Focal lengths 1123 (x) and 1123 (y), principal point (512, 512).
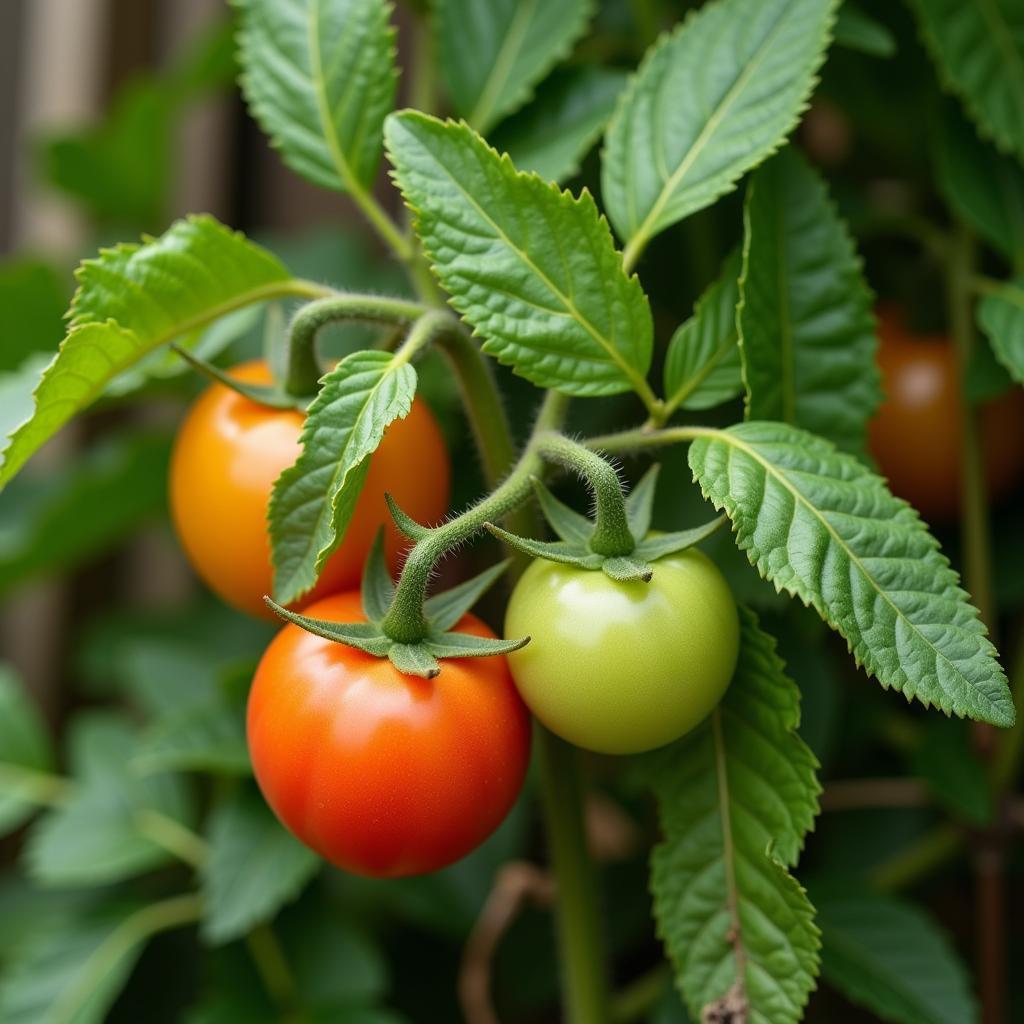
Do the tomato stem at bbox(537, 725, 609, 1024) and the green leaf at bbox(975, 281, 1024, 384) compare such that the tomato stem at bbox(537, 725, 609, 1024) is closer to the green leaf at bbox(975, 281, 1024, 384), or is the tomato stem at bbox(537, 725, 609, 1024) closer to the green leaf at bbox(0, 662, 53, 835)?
the green leaf at bbox(975, 281, 1024, 384)

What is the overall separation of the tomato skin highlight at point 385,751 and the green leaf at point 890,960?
8.9 inches

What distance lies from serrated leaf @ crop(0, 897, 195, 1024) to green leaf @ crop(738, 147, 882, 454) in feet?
1.70

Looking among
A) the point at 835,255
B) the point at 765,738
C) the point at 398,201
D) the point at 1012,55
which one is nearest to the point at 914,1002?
the point at 765,738

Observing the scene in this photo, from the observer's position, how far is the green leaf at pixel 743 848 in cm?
40

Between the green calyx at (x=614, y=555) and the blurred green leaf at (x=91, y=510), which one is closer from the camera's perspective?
the green calyx at (x=614, y=555)

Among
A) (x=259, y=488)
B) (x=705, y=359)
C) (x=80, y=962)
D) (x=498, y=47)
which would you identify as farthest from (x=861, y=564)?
(x=80, y=962)

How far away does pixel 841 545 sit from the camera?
1.24 ft

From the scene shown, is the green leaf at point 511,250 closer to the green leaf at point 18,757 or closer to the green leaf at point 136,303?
the green leaf at point 136,303

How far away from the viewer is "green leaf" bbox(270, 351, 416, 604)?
375 millimetres

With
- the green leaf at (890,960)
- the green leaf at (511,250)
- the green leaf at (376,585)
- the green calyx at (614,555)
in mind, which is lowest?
the green leaf at (890,960)

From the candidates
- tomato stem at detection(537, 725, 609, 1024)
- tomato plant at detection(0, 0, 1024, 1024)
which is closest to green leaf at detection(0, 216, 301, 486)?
tomato plant at detection(0, 0, 1024, 1024)

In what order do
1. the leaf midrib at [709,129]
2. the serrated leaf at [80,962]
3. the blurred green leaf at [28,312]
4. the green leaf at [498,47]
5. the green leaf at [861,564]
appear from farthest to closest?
the blurred green leaf at [28,312], the serrated leaf at [80,962], the green leaf at [498,47], the leaf midrib at [709,129], the green leaf at [861,564]

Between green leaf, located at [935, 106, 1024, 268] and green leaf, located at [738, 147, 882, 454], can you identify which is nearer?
green leaf, located at [738, 147, 882, 454]

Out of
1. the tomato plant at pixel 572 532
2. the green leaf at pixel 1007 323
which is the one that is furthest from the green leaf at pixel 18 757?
the green leaf at pixel 1007 323
